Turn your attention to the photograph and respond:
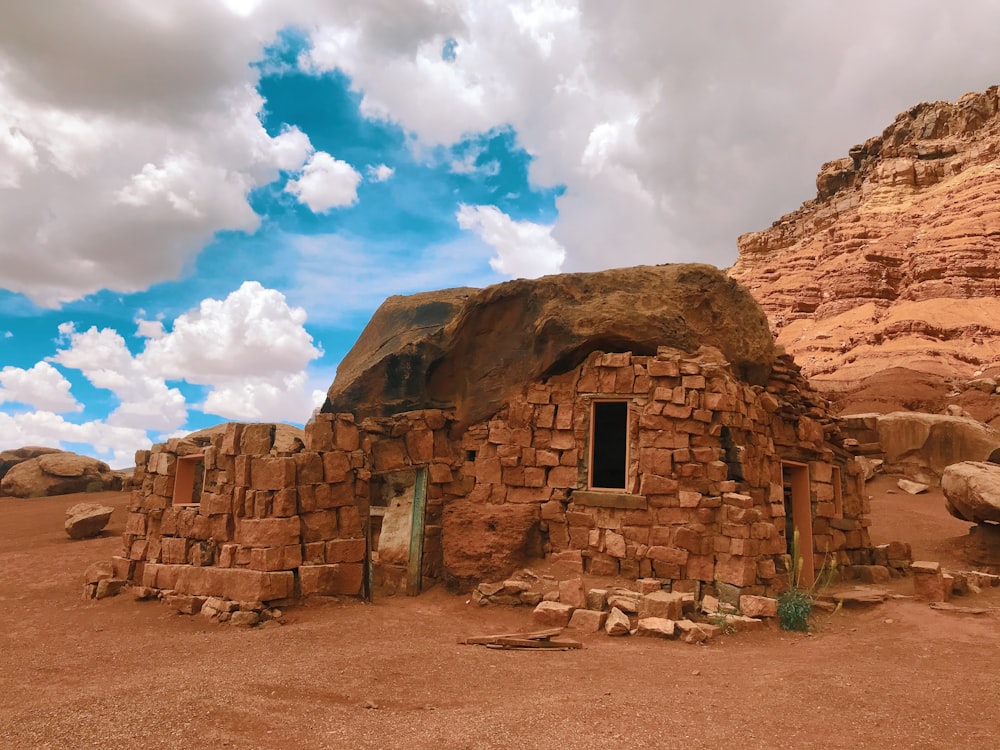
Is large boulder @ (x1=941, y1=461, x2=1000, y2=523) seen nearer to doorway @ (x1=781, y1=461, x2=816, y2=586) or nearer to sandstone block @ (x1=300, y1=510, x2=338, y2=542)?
doorway @ (x1=781, y1=461, x2=816, y2=586)

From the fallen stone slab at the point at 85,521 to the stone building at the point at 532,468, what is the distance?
6867 mm

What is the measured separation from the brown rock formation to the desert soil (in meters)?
22.3

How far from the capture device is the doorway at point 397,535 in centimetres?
1005

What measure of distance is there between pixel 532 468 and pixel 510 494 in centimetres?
53

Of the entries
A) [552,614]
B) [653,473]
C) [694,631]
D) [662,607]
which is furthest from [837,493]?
[552,614]

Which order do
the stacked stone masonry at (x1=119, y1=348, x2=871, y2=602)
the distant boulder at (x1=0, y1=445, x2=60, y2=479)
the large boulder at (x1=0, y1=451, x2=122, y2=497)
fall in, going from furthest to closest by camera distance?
the distant boulder at (x1=0, y1=445, x2=60, y2=479) < the large boulder at (x1=0, y1=451, x2=122, y2=497) < the stacked stone masonry at (x1=119, y1=348, x2=871, y2=602)

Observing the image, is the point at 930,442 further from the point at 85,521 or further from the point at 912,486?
the point at 85,521

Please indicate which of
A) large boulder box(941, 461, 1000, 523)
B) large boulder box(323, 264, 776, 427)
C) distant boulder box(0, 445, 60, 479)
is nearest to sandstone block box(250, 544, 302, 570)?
large boulder box(323, 264, 776, 427)

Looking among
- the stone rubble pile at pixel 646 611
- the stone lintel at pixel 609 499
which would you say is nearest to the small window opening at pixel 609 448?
the stone lintel at pixel 609 499

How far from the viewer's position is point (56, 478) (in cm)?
2372

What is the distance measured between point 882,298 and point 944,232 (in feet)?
19.3

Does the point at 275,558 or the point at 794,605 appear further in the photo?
the point at 275,558

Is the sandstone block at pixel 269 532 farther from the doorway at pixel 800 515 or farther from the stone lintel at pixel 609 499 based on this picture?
the doorway at pixel 800 515

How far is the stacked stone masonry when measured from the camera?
8742mm
